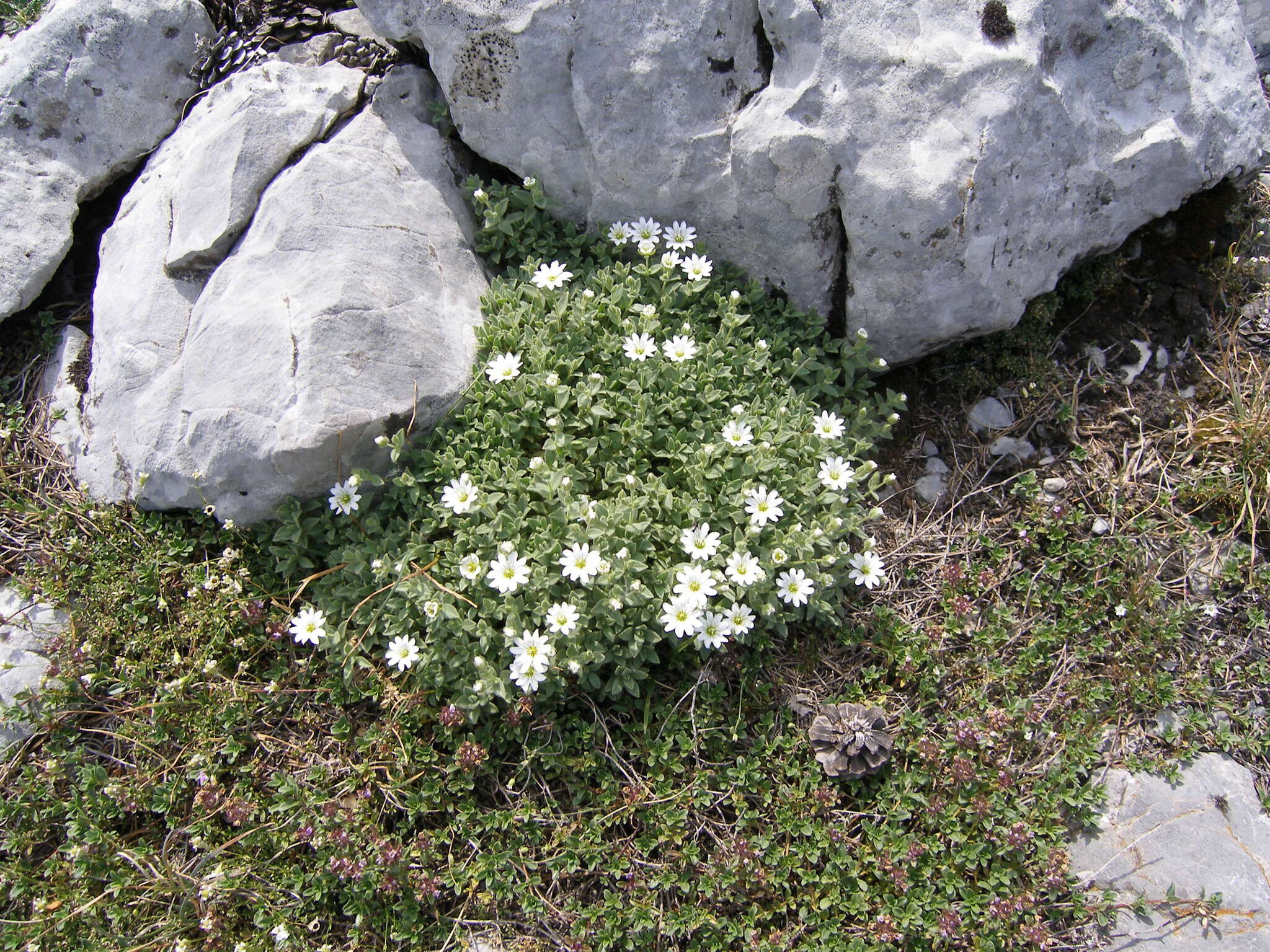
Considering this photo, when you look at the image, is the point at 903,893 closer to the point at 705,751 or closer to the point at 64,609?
the point at 705,751

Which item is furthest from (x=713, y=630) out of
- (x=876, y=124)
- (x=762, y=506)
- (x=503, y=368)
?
(x=876, y=124)

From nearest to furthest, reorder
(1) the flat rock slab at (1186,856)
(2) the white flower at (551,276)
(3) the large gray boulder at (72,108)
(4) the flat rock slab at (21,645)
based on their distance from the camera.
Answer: (1) the flat rock slab at (1186,856) → (4) the flat rock slab at (21,645) → (2) the white flower at (551,276) → (3) the large gray boulder at (72,108)

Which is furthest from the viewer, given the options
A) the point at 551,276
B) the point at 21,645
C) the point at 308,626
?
the point at 551,276

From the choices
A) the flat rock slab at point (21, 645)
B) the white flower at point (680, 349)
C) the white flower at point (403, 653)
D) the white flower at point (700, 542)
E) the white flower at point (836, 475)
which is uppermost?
the white flower at point (680, 349)

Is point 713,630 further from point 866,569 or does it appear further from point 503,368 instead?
point 503,368

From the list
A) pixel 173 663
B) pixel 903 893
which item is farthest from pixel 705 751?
pixel 173 663

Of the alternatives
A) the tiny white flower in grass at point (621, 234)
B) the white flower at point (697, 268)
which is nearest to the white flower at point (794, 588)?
the white flower at point (697, 268)

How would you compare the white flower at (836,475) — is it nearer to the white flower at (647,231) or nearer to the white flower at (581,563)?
the white flower at (581,563)
